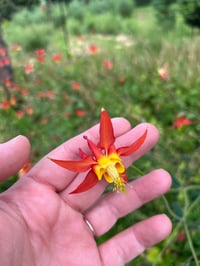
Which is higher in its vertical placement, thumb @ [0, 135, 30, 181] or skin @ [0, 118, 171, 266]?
thumb @ [0, 135, 30, 181]

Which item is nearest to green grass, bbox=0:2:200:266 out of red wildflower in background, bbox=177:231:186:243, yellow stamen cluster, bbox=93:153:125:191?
red wildflower in background, bbox=177:231:186:243

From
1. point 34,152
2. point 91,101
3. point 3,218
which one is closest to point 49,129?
point 34,152

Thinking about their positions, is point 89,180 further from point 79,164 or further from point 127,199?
point 127,199

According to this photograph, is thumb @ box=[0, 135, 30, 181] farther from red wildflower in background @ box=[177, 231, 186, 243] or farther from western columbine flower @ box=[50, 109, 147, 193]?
red wildflower in background @ box=[177, 231, 186, 243]

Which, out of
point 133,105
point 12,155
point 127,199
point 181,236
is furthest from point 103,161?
point 133,105

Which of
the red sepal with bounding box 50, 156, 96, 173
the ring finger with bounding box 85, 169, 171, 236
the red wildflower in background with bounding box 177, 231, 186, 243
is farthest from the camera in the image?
the red wildflower in background with bounding box 177, 231, 186, 243

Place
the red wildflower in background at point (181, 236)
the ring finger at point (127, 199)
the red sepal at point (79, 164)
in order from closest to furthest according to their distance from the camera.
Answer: the red sepal at point (79, 164) < the ring finger at point (127, 199) < the red wildflower in background at point (181, 236)

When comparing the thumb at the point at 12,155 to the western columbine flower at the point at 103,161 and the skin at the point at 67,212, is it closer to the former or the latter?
the skin at the point at 67,212

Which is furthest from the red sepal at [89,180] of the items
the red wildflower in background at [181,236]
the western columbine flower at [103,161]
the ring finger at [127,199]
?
the red wildflower in background at [181,236]
